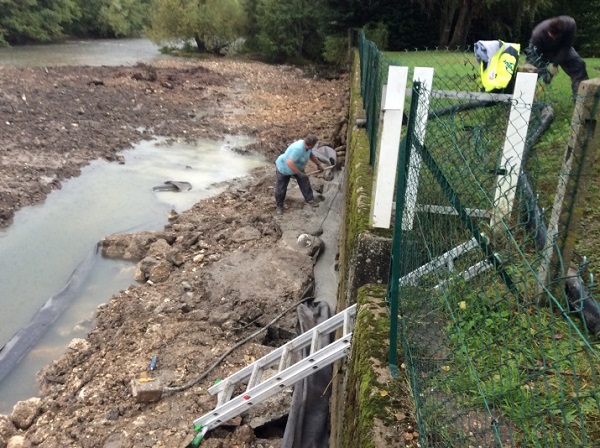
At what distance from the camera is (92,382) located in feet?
17.5

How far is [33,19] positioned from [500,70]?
44005 millimetres

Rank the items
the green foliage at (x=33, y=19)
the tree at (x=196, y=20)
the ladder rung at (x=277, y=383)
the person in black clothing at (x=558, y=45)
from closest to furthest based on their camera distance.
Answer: the ladder rung at (x=277, y=383) < the person in black clothing at (x=558, y=45) < the tree at (x=196, y=20) < the green foliage at (x=33, y=19)

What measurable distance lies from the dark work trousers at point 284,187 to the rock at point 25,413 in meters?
5.31

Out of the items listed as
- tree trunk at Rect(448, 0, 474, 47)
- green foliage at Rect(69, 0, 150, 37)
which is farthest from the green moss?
green foliage at Rect(69, 0, 150, 37)

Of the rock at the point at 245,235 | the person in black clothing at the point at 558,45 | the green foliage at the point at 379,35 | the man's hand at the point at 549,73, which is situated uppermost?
the person in black clothing at the point at 558,45

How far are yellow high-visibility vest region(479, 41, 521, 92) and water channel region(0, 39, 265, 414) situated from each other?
5.43 m

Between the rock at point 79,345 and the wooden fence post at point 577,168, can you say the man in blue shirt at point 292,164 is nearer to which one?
the rock at point 79,345

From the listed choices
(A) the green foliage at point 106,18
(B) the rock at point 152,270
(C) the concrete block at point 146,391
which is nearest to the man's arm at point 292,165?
(B) the rock at point 152,270

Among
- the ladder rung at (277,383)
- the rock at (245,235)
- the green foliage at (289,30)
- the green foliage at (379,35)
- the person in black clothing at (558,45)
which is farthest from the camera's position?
the green foliage at (289,30)

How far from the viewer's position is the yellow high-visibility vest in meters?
4.93

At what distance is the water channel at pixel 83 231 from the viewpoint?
6.66m

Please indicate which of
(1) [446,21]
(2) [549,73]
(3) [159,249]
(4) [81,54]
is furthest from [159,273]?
(4) [81,54]

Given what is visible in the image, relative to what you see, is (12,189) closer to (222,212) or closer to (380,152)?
(222,212)

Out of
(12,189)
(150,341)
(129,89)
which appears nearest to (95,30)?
(129,89)
